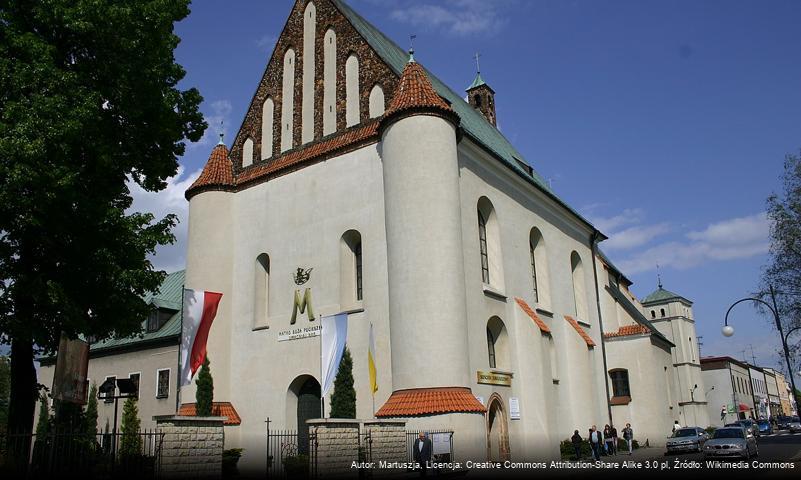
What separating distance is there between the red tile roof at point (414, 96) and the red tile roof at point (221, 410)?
12.0 metres

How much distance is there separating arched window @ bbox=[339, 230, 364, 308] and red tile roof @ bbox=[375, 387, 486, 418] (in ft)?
14.4

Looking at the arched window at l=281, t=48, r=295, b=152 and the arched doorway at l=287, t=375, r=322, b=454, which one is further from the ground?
the arched window at l=281, t=48, r=295, b=152

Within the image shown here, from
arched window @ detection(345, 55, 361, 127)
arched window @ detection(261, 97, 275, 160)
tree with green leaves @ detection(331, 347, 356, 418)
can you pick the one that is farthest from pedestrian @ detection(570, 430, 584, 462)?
arched window @ detection(261, 97, 275, 160)

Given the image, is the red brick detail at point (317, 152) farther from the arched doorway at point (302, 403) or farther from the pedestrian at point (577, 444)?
the pedestrian at point (577, 444)

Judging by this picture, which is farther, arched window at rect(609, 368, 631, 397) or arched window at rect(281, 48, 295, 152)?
arched window at rect(609, 368, 631, 397)

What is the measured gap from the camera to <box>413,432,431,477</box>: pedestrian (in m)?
16.9

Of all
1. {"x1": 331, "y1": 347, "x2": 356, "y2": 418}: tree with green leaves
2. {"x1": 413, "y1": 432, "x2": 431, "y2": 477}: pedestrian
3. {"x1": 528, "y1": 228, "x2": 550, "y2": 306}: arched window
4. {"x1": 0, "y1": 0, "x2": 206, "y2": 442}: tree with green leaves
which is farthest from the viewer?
{"x1": 528, "y1": 228, "x2": 550, "y2": 306}: arched window

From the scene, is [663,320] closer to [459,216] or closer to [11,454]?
[459,216]

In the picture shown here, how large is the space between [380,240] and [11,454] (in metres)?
12.6

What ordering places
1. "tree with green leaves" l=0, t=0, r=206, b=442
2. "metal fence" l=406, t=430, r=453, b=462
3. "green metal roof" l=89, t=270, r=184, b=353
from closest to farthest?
"tree with green leaves" l=0, t=0, r=206, b=442, "metal fence" l=406, t=430, r=453, b=462, "green metal roof" l=89, t=270, r=184, b=353

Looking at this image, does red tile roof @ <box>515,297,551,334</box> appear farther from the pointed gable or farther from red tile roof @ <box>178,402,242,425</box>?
red tile roof @ <box>178,402,242,425</box>

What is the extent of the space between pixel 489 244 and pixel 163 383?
54.4 ft

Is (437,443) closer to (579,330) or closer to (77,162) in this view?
(77,162)

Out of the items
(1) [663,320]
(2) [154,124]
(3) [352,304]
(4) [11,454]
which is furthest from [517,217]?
(1) [663,320]
